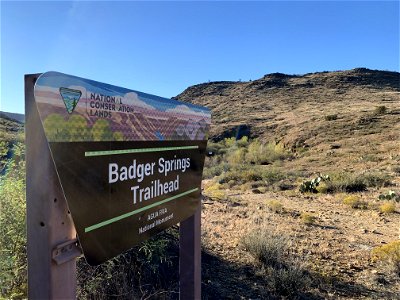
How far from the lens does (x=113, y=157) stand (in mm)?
1875

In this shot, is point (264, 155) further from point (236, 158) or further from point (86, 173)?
point (86, 173)

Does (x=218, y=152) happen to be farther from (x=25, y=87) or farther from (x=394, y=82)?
(x=394, y=82)

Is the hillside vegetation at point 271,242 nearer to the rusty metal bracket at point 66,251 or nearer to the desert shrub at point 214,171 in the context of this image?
the desert shrub at point 214,171

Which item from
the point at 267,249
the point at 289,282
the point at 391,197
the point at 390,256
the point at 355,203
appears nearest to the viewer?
the point at 289,282

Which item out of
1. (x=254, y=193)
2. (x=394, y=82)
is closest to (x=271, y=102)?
(x=394, y=82)

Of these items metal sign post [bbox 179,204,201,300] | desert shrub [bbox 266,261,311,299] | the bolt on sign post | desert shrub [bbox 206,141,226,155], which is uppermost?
the bolt on sign post

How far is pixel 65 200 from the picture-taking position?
164 cm

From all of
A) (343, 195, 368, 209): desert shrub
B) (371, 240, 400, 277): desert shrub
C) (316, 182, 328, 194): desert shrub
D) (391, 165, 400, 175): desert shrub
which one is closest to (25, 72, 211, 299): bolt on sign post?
(371, 240, 400, 277): desert shrub

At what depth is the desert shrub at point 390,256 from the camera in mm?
5297

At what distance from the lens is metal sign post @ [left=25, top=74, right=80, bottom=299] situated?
5.10 ft

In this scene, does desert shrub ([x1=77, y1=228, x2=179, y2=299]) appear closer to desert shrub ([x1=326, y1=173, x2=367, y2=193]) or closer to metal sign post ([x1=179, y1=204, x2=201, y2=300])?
metal sign post ([x1=179, y1=204, x2=201, y2=300])

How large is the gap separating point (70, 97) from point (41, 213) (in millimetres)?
501

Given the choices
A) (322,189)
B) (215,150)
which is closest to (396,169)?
(322,189)

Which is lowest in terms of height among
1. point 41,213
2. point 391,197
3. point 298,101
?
point 391,197
